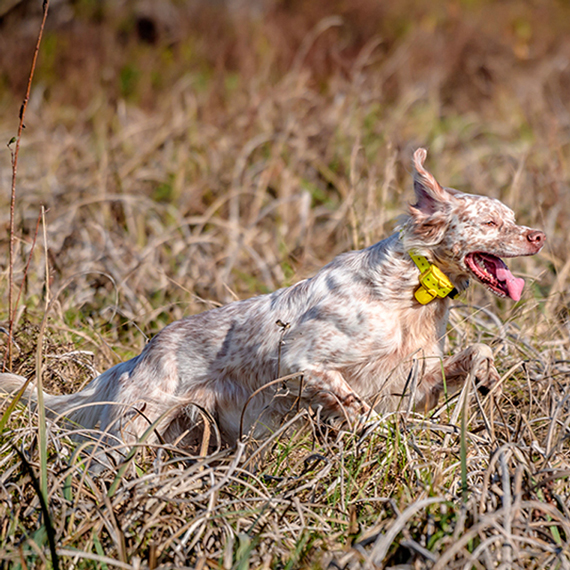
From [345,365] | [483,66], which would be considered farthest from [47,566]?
[483,66]

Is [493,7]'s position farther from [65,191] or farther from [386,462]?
[386,462]

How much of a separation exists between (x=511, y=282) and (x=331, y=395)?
0.74 m

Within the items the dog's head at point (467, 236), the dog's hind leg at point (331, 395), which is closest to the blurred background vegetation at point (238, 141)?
the dog's hind leg at point (331, 395)

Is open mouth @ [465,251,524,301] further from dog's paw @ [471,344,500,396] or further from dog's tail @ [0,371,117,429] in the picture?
dog's tail @ [0,371,117,429]

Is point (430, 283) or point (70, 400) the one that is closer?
point (430, 283)

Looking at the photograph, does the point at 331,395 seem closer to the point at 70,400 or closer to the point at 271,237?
the point at 70,400

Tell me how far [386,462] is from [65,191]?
3.95 m

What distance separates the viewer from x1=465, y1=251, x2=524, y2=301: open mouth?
88.6 inches

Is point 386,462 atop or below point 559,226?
atop

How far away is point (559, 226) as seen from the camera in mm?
4883

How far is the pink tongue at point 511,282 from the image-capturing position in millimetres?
2223

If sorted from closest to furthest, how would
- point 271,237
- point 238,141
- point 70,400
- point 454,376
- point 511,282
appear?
1. point 511,282
2. point 454,376
3. point 70,400
4. point 271,237
5. point 238,141

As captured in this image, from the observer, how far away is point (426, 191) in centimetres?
240

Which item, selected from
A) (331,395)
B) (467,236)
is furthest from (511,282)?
(331,395)
